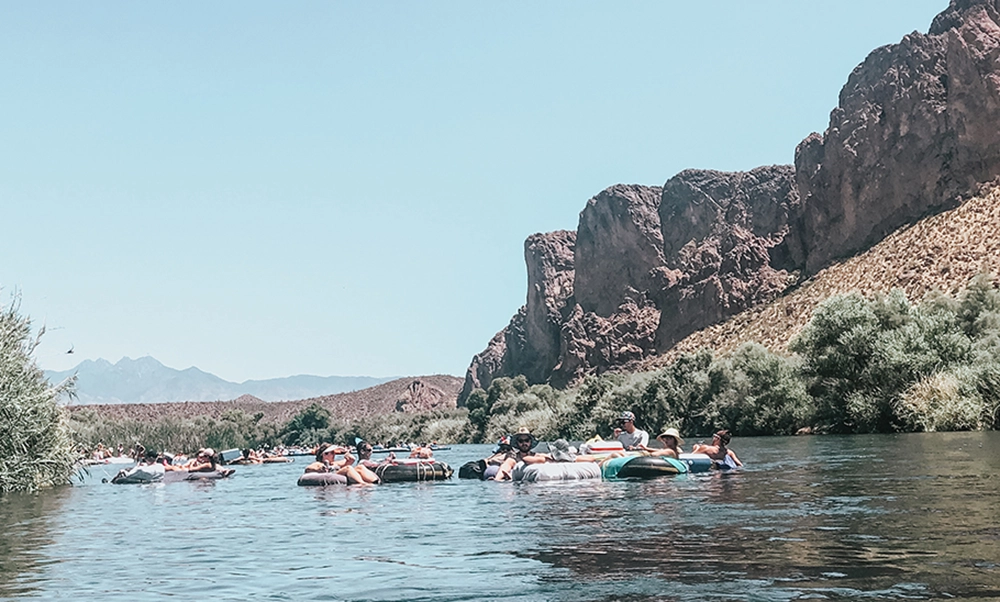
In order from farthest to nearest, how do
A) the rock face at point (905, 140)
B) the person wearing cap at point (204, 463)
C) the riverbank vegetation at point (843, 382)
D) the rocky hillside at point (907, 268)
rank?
the rock face at point (905, 140), the rocky hillside at point (907, 268), the riverbank vegetation at point (843, 382), the person wearing cap at point (204, 463)

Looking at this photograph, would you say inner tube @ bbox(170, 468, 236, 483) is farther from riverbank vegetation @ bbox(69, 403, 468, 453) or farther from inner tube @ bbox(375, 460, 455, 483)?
riverbank vegetation @ bbox(69, 403, 468, 453)

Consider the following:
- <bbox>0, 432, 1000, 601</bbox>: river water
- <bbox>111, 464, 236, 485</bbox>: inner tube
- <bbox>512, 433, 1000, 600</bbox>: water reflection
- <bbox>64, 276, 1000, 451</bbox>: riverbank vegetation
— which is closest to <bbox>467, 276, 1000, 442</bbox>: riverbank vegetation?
<bbox>64, 276, 1000, 451</bbox>: riverbank vegetation

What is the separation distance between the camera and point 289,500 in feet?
89.9

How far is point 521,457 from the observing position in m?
29.1

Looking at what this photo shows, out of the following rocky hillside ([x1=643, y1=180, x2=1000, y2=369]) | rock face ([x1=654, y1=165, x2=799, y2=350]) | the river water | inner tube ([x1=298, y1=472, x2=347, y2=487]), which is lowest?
the river water

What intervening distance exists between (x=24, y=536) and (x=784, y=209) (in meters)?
137

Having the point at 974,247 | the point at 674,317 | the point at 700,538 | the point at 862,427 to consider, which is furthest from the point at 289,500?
the point at 674,317

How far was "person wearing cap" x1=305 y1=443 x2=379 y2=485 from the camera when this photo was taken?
104ft

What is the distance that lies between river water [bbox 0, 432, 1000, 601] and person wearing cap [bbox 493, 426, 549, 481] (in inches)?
59.3

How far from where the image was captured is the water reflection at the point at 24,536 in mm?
12252

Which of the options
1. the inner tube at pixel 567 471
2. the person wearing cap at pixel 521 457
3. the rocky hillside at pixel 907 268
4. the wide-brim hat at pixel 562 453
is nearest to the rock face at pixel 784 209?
the rocky hillside at pixel 907 268

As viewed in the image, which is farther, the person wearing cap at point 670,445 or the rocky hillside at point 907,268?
the rocky hillside at point 907,268

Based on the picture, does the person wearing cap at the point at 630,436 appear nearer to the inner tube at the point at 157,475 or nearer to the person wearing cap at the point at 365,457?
the person wearing cap at the point at 365,457

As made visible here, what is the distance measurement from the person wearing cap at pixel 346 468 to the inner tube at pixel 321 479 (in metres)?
0.18
